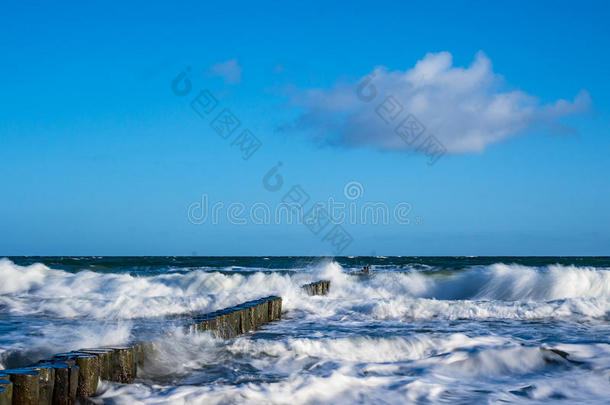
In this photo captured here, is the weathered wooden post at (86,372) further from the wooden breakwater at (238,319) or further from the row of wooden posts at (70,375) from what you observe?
the wooden breakwater at (238,319)

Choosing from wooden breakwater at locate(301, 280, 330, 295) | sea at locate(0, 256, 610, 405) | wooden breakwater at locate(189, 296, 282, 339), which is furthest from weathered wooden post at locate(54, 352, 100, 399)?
wooden breakwater at locate(301, 280, 330, 295)

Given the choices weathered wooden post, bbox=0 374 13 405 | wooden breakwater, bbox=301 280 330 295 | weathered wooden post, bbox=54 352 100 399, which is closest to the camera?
weathered wooden post, bbox=0 374 13 405

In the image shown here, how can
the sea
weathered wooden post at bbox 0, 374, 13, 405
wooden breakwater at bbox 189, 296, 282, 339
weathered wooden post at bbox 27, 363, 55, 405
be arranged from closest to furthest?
weathered wooden post at bbox 0, 374, 13, 405, weathered wooden post at bbox 27, 363, 55, 405, the sea, wooden breakwater at bbox 189, 296, 282, 339

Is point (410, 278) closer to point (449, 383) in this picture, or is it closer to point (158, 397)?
point (449, 383)

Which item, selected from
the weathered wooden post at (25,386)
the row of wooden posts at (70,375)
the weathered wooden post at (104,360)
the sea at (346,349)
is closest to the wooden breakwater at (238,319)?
the sea at (346,349)

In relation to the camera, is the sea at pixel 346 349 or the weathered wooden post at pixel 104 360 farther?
the sea at pixel 346 349

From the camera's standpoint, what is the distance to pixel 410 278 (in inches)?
688

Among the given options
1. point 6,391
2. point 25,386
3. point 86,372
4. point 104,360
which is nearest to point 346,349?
point 104,360

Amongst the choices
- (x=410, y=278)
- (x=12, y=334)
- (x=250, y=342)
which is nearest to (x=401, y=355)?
(x=250, y=342)

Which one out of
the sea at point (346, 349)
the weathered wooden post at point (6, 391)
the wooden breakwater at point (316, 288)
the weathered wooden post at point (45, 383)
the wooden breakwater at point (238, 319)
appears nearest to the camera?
the weathered wooden post at point (6, 391)

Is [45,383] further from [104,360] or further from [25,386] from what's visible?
[104,360]

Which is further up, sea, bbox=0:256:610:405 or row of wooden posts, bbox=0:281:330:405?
row of wooden posts, bbox=0:281:330:405

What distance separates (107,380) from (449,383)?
296 centimetres

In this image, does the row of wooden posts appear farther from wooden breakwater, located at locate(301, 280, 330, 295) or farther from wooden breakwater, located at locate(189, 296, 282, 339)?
wooden breakwater, located at locate(301, 280, 330, 295)
